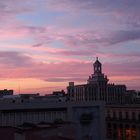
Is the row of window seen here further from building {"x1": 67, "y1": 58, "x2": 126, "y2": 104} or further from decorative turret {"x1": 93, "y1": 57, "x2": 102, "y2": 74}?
decorative turret {"x1": 93, "y1": 57, "x2": 102, "y2": 74}

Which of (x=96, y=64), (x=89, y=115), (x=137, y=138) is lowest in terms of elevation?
(x=137, y=138)

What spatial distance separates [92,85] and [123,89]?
16.4 metres

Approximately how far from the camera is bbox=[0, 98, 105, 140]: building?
172 ft

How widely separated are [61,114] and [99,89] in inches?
4151

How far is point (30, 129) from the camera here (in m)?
38.9

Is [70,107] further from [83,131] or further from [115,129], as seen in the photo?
[115,129]

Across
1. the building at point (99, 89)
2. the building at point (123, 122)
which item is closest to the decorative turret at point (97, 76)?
the building at point (99, 89)

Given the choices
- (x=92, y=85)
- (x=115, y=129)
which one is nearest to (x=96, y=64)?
(x=92, y=85)

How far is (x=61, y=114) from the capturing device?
5556 cm

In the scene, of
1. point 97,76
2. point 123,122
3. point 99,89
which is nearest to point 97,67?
point 97,76

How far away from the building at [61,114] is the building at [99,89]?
328 ft

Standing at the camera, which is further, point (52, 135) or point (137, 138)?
point (137, 138)

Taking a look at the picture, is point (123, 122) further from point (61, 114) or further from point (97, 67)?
point (97, 67)

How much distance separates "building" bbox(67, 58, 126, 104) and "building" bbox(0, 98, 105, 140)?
10012 centimetres
